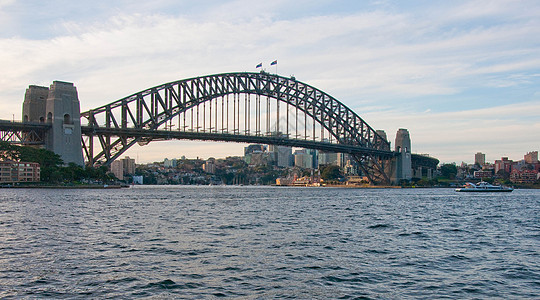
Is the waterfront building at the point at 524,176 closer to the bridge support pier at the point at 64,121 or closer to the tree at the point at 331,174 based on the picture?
the tree at the point at 331,174

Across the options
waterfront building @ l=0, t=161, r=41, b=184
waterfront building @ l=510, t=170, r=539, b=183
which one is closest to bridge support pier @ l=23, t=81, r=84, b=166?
waterfront building @ l=0, t=161, r=41, b=184

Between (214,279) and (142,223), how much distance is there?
50.8 ft

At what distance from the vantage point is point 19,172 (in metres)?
84.0

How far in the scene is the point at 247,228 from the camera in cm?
2691

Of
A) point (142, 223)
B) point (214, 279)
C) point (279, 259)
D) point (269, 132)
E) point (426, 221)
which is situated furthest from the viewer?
point (269, 132)

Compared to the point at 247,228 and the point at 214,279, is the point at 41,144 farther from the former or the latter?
the point at 214,279

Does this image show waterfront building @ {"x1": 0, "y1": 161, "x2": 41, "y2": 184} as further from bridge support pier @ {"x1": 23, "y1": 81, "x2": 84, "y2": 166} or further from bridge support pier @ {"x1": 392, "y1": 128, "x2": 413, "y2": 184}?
bridge support pier @ {"x1": 392, "y1": 128, "x2": 413, "y2": 184}

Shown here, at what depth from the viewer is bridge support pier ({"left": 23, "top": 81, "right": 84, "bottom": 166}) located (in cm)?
7931

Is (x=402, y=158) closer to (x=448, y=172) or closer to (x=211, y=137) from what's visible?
(x=211, y=137)

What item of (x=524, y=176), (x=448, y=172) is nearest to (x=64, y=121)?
(x=448, y=172)

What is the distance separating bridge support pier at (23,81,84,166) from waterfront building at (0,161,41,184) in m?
4.39

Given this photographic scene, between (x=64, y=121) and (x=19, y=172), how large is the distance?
470 inches

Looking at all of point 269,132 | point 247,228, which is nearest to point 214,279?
point 247,228

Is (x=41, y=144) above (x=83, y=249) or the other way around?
above
